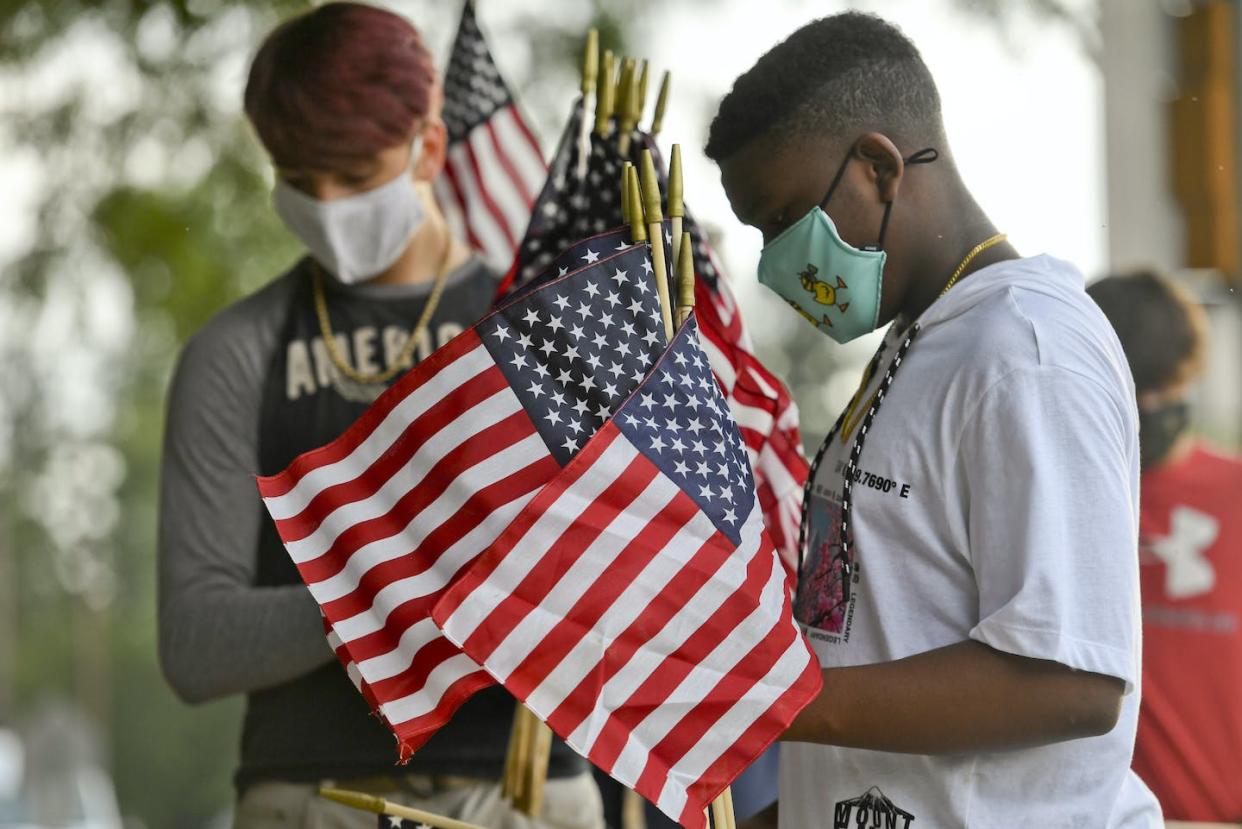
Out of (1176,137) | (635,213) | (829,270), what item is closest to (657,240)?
(635,213)

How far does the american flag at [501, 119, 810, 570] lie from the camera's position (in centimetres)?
257

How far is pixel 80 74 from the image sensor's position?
23.7 ft

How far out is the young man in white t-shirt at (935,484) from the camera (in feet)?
5.29

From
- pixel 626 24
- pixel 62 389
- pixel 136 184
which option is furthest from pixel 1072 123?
pixel 62 389

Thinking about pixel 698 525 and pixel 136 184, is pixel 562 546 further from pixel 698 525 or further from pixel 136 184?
pixel 136 184

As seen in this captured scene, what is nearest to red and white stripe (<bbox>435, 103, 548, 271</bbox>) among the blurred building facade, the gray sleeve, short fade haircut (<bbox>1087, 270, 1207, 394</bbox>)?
the gray sleeve

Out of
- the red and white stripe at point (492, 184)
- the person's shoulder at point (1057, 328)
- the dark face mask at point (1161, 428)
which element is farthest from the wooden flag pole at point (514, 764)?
the dark face mask at point (1161, 428)

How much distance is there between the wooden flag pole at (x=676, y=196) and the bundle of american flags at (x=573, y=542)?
0.09 metres

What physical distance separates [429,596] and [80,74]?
20.0 ft

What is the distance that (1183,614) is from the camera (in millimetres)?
3879

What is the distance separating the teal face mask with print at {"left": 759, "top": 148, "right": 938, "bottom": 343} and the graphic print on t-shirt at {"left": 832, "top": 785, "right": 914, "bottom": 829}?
23.3 inches

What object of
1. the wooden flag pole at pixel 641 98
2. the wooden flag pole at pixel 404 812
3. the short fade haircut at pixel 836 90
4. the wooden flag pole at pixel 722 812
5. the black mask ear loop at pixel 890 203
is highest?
the short fade haircut at pixel 836 90

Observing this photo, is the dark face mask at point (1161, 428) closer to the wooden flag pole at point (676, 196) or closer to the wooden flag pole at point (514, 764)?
the wooden flag pole at point (514, 764)

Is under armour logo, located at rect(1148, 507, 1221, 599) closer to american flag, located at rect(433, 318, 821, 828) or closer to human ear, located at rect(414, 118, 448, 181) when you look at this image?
human ear, located at rect(414, 118, 448, 181)
